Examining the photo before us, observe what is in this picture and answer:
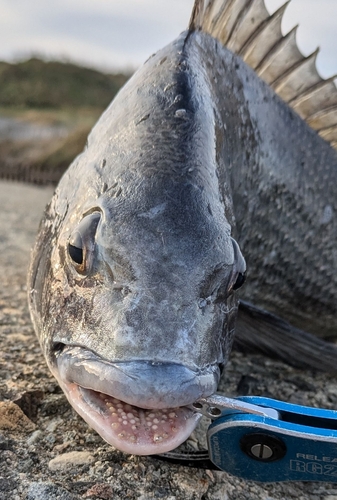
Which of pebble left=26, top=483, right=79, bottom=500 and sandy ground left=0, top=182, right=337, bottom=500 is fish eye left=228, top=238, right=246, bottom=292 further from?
pebble left=26, top=483, right=79, bottom=500

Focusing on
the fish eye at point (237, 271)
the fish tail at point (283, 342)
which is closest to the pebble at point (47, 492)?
the fish eye at point (237, 271)

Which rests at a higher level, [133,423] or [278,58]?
[278,58]

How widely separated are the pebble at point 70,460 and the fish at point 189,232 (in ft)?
0.78

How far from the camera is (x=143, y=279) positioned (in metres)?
1.46

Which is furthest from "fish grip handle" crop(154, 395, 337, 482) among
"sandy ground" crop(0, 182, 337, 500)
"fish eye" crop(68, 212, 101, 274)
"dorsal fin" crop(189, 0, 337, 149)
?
"dorsal fin" crop(189, 0, 337, 149)

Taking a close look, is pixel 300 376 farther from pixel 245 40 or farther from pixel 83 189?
pixel 245 40

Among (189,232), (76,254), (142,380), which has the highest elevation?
(189,232)

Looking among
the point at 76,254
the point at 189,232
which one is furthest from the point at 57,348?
the point at 189,232

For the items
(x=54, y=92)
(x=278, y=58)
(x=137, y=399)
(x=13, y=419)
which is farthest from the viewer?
(x=54, y=92)

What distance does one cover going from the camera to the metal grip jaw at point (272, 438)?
4.40 feet

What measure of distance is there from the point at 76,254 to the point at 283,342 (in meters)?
1.08

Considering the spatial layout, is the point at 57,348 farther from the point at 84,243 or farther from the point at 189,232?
the point at 189,232

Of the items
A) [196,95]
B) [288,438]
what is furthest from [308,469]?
[196,95]

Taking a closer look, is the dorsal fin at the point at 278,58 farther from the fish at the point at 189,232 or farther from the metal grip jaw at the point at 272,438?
the metal grip jaw at the point at 272,438
